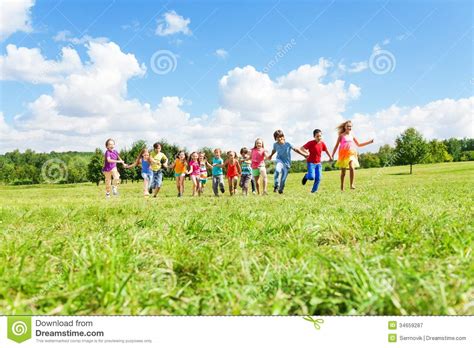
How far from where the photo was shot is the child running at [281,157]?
44.1ft

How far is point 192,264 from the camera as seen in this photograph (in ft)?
8.21

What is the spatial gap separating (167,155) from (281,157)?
199ft

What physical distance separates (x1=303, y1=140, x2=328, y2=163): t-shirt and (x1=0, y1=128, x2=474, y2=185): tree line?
115 ft

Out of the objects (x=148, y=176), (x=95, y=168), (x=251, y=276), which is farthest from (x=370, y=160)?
(x=251, y=276)

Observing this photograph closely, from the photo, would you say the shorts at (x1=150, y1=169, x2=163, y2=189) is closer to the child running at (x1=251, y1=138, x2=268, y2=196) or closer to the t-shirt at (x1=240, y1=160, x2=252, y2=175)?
the t-shirt at (x1=240, y1=160, x2=252, y2=175)

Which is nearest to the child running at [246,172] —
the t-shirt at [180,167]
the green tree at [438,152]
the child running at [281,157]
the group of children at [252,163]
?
the group of children at [252,163]

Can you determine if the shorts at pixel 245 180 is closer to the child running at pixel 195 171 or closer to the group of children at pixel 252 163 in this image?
the group of children at pixel 252 163

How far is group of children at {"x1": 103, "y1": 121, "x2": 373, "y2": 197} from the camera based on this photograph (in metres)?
13.3

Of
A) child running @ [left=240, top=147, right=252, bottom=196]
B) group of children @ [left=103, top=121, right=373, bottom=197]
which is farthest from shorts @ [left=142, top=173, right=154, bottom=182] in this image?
child running @ [left=240, top=147, right=252, bottom=196]

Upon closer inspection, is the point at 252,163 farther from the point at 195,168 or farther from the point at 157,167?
the point at 157,167

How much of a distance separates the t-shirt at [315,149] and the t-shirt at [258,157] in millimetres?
1710
